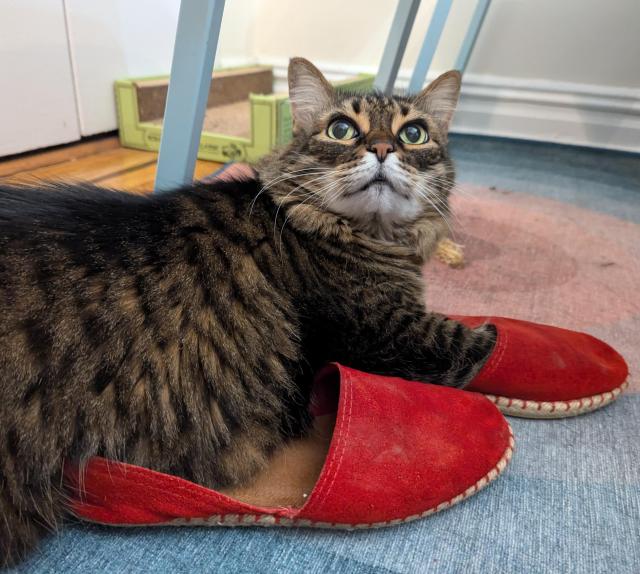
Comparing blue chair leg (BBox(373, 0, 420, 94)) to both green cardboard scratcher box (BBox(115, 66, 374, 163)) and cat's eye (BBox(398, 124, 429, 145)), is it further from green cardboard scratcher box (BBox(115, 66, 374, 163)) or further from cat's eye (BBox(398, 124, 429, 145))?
cat's eye (BBox(398, 124, 429, 145))

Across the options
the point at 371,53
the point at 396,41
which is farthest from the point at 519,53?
the point at 396,41

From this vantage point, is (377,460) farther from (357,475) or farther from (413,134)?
(413,134)

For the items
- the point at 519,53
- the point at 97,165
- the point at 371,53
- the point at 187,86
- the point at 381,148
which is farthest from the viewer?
the point at 371,53

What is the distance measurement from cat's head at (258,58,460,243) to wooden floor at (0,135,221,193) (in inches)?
38.2

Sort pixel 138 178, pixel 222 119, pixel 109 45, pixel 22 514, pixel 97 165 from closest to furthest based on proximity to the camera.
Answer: pixel 22 514 < pixel 138 178 < pixel 97 165 < pixel 109 45 < pixel 222 119

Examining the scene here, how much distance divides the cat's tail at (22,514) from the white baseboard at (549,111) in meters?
2.80

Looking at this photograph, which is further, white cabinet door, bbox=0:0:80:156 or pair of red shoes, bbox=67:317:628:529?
white cabinet door, bbox=0:0:80:156

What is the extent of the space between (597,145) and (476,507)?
2615 millimetres

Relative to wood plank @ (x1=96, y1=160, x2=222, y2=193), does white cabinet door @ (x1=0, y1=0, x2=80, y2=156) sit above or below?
above

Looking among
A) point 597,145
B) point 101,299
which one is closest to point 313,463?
point 101,299

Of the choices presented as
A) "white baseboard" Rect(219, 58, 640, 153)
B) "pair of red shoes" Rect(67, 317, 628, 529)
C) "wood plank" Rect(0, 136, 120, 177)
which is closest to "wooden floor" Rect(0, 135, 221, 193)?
"wood plank" Rect(0, 136, 120, 177)

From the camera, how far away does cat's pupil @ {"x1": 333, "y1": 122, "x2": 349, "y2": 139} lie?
2.96ft

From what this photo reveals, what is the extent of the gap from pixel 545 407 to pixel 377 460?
0.38 m

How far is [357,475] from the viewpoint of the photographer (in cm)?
65
